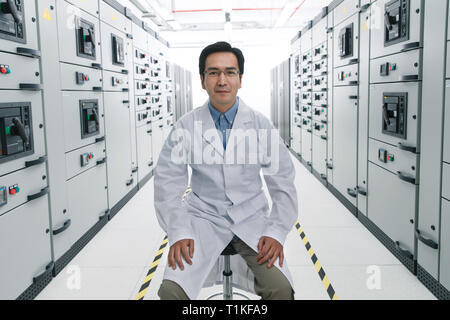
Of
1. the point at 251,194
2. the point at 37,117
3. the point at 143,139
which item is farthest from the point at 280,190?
the point at 143,139

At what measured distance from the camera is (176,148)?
183 centimetres

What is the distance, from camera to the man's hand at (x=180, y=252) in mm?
1557

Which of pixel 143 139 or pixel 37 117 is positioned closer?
pixel 37 117

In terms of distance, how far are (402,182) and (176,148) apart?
209 centimetres

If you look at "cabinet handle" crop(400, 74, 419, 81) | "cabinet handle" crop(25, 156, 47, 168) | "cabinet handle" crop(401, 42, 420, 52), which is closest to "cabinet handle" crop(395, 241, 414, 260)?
"cabinet handle" crop(400, 74, 419, 81)

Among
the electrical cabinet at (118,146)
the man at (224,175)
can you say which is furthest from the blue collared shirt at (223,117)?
the electrical cabinet at (118,146)

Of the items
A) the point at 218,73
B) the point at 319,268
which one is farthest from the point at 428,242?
the point at 218,73

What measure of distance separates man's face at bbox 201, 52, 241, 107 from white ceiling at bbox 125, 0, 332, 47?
661 cm

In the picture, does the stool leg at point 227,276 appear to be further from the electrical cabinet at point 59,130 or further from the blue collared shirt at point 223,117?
the electrical cabinet at point 59,130

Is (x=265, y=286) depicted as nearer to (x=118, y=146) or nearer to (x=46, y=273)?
(x=46, y=273)

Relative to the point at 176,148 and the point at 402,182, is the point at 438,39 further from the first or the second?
the point at 176,148

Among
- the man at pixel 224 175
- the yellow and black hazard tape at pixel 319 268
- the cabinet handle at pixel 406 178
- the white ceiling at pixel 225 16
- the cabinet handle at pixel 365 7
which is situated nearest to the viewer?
the man at pixel 224 175

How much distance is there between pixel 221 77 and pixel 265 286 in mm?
991

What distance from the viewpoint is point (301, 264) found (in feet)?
10.4
